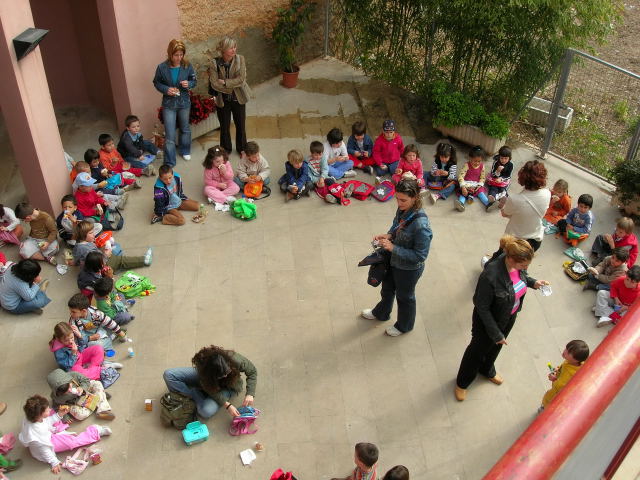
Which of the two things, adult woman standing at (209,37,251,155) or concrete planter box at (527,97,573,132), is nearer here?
adult woman standing at (209,37,251,155)

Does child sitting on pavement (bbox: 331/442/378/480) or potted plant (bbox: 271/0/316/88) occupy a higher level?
potted plant (bbox: 271/0/316/88)

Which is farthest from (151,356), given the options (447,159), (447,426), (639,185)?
(639,185)

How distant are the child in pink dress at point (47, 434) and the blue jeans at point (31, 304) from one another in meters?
1.46

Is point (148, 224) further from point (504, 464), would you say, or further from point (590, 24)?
point (504, 464)

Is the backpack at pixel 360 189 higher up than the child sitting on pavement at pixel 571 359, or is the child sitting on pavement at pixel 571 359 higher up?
the child sitting on pavement at pixel 571 359

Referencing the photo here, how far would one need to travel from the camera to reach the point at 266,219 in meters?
8.75

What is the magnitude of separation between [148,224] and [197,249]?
0.81 meters

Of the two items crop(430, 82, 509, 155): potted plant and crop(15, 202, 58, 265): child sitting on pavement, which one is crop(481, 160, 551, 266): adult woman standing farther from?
crop(15, 202, 58, 265): child sitting on pavement

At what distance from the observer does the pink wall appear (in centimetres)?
986

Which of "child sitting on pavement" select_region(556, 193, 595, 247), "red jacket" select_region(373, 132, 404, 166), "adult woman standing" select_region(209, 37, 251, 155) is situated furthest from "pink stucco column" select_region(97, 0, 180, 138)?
"child sitting on pavement" select_region(556, 193, 595, 247)

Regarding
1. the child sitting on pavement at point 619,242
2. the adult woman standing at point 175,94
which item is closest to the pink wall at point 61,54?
the adult woman standing at point 175,94

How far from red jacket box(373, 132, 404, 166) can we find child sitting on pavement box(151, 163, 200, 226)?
2.59 meters

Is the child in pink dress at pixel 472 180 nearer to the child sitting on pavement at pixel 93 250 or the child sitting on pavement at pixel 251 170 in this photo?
the child sitting on pavement at pixel 251 170

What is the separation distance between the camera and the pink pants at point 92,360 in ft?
21.6
